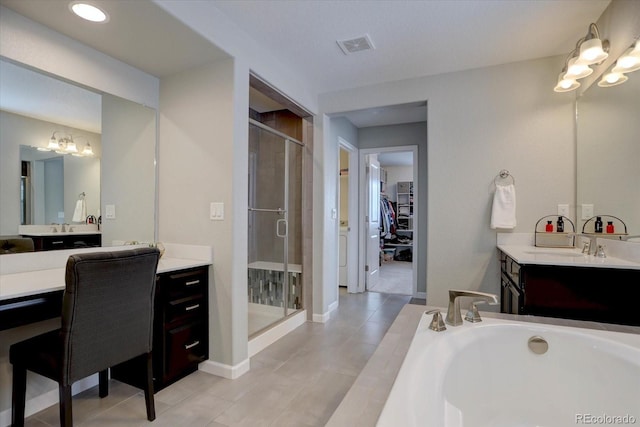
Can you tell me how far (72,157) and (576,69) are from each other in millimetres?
3380

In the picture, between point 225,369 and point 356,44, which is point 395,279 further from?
point 356,44

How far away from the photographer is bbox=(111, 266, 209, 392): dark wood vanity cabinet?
6.59ft

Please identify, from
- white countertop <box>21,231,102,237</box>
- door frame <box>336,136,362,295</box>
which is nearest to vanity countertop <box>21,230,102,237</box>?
white countertop <box>21,231,102,237</box>


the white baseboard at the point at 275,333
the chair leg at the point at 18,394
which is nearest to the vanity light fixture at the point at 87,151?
the chair leg at the point at 18,394

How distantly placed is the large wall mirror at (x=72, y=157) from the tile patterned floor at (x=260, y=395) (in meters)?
1.04

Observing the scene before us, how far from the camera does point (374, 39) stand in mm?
2414

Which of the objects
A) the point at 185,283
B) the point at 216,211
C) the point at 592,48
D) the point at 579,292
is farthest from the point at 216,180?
the point at 592,48

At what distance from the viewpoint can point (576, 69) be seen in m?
2.12

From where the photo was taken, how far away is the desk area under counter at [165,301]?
1.47m

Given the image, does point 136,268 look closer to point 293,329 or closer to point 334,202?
point 293,329

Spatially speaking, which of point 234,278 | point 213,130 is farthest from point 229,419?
point 213,130

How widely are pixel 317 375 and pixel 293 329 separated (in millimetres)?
923

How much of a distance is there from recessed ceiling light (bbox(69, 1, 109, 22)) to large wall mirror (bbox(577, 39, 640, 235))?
9.67 feet

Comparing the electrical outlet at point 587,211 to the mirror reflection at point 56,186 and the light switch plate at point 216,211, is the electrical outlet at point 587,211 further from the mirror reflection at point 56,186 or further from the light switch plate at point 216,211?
the mirror reflection at point 56,186
